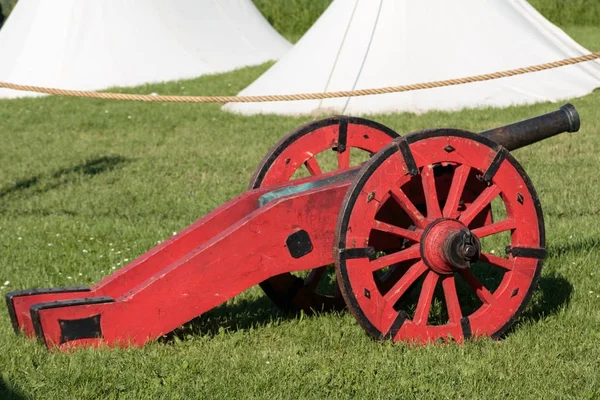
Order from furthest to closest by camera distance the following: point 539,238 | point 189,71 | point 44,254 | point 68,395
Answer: point 189,71 → point 44,254 → point 539,238 → point 68,395

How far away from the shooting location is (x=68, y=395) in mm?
4352

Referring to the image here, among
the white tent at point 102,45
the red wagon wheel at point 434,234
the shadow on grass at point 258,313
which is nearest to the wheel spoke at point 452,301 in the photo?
the red wagon wheel at point 434,234

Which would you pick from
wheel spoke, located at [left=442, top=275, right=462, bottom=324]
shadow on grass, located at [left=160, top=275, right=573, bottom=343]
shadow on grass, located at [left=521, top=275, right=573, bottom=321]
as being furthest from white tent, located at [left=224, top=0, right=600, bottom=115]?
wheel spoke, located at [left=442, top=275, right=462, bottom=324]

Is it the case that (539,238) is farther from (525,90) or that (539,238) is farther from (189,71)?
(189,71)

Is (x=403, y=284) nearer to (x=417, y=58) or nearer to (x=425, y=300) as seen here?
(x=425, y=300)

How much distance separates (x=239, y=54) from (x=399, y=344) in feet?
55.6

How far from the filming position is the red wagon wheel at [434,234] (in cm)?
463

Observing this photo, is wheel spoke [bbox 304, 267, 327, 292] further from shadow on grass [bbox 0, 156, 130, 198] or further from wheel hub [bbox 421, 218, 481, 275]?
shadow on grass [bbox 0, 156, 130, 198]

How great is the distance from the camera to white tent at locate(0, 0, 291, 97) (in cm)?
1912

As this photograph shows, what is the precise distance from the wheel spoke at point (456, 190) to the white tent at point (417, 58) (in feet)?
29.2

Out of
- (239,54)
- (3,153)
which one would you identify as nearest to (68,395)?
(3,153)

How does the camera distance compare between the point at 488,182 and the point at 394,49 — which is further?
the point at 394,49

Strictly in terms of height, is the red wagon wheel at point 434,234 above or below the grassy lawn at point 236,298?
above

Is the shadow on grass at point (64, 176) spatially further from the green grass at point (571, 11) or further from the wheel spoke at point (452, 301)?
the green grass at point (571, 11)
